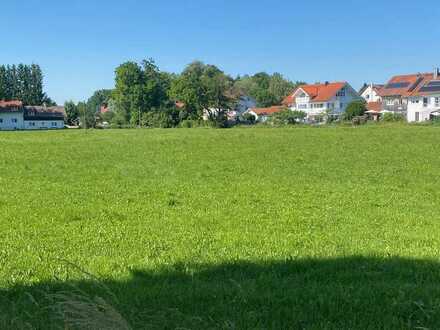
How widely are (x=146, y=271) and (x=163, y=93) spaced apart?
112 m

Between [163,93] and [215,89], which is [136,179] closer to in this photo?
[215,89]

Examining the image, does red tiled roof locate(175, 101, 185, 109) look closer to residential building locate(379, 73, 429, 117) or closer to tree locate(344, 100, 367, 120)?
tree locate(344, 100, 367, 120)

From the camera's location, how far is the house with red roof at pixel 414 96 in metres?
94.7

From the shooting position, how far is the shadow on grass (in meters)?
4.40

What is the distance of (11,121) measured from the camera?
115250mm

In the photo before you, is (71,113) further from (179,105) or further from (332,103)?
(332,103)

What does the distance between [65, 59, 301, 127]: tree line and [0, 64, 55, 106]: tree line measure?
1787cm

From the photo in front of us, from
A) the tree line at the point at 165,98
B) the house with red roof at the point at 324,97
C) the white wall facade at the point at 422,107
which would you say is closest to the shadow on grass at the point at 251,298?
the tree line at the point at 165,98

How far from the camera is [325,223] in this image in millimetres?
9703

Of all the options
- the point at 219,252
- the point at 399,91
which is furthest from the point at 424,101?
the point at 219,252

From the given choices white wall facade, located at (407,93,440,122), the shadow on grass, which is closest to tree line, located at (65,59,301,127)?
white wall facade, located at (407,93,440,122)

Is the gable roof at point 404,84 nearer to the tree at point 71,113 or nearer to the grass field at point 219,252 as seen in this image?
the tree at point 71,113

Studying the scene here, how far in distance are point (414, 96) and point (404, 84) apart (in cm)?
1206

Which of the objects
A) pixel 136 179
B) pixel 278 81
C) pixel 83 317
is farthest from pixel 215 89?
pixel 83 317
